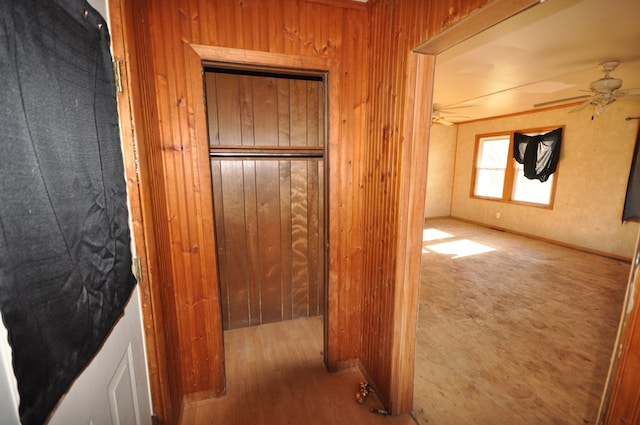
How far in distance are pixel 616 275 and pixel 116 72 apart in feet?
19.2

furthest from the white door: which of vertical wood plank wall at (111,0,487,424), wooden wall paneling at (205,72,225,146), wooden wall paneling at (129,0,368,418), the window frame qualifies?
the window frame

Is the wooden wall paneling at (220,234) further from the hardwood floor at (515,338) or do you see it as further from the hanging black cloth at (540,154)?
the hanging black cloth at (540,154)

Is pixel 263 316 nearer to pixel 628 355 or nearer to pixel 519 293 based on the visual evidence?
pixel 628 355

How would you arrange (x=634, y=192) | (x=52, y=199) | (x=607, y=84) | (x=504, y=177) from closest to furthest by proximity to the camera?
1. (x=52, y=199)
2. (x=607, y=84)
3. (x=634, y=192)
4. (x=504, y=177)

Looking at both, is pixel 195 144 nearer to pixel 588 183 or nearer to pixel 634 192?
pixel 634 192

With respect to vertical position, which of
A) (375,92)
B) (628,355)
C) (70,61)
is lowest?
(628,355)

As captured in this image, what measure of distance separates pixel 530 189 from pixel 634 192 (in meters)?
1.68

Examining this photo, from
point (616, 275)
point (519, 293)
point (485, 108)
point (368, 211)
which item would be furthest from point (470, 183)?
point (368, 211)

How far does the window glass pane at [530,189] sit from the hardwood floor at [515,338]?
1.51 metres

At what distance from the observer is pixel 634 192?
166 inches

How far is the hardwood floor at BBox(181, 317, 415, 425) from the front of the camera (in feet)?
5.65

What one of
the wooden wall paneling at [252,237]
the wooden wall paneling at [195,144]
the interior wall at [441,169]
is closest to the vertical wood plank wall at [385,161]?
the wooden wall paneling at [195,144]

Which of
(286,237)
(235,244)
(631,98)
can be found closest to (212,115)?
(235,244)

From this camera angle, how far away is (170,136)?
154cm
